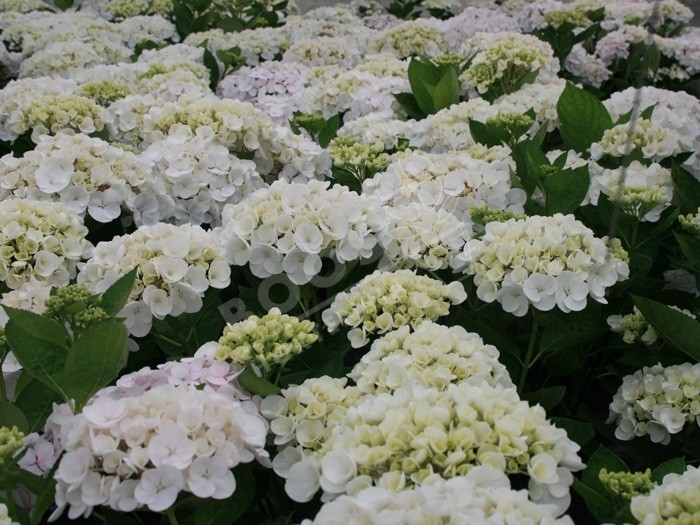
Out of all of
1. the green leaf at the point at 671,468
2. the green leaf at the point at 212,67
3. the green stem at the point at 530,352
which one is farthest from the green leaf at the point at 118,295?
the green leaf at the point at 212,67

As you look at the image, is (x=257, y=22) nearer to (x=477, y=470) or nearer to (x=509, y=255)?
(x=509, y=255)

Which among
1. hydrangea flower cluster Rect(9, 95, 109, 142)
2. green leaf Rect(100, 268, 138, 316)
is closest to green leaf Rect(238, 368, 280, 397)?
green leaf Rect(100, 268, 138, 316)

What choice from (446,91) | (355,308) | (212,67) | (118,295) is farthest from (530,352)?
(212,67)

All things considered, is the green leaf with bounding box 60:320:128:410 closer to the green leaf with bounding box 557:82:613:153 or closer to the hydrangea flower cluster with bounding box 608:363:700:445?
the hydrangea flower cluster with bounding box 608:363:700:445

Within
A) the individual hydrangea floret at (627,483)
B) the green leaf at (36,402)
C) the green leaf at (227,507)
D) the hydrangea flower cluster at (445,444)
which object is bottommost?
the green leaf at (36,402)

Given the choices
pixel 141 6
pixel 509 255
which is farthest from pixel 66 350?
pixel 141 6

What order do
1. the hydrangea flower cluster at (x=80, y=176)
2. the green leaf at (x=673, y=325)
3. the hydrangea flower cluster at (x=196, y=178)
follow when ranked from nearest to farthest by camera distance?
the green leaf at (x=673, y=325), the hydrangea flower cluster at (x=80, y=176), the hydrangea flower cluster at (x=196, y=178)

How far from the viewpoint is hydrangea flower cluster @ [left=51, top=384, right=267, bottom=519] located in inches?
42.0

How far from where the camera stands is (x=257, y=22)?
16.8ft

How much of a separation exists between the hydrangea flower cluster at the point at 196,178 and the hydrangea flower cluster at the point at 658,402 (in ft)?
3.80

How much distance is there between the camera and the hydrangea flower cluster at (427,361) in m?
1.27

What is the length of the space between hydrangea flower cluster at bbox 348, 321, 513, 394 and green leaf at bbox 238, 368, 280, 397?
0.50 feet

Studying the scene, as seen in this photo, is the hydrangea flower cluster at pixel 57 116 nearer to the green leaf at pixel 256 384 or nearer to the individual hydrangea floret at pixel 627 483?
the green leaf at pixel 256 384

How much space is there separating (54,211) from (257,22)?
3650mm
